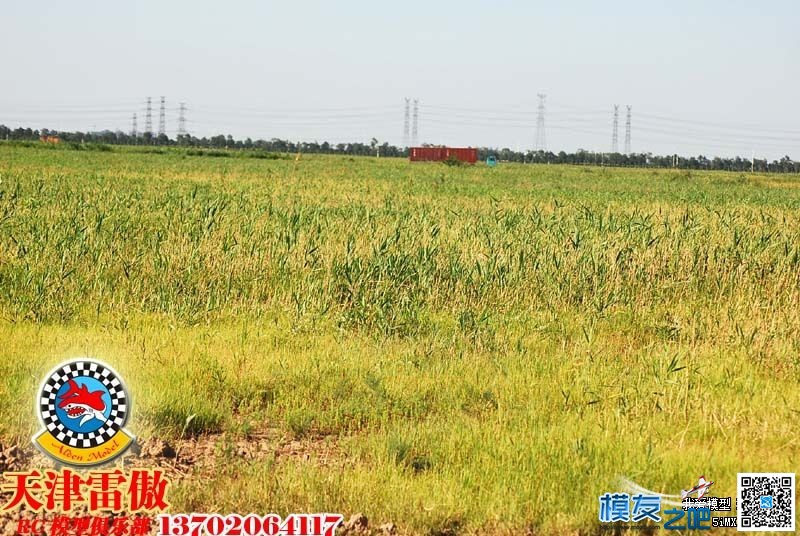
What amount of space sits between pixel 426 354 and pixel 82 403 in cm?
329

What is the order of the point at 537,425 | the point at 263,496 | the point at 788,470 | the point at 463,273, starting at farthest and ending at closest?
the point at 463,273 < the point at 537,425 < the point at 788,470 < the point at 263,496

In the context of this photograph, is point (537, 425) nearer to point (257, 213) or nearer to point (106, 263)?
point (106, 263)

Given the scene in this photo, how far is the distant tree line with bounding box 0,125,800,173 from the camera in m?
103

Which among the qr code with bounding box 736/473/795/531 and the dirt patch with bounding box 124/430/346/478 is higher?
the qr code with bounding box 736/473/795/531

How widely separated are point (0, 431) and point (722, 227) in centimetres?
1213

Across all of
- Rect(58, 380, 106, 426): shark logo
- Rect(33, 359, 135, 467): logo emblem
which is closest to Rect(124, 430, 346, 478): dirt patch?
Rect(33, 359, 135, 467): logo emblem

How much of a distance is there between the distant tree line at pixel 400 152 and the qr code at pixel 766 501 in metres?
Result: 97.6

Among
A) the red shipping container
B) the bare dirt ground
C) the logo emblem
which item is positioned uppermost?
the red shipping container

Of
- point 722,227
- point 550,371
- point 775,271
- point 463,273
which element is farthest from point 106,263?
point 722,227

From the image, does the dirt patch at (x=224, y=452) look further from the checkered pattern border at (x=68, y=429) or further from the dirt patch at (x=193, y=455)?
the checkered pattern border at (x=68, y=429)

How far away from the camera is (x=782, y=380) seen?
6934 millimetres

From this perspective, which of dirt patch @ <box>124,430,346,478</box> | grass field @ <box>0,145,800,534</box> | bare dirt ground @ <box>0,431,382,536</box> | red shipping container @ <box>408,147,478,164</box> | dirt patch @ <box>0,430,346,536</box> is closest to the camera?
bare dirt ground @ <box>0,431,382,536</box>

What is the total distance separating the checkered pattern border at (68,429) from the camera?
16.1ft

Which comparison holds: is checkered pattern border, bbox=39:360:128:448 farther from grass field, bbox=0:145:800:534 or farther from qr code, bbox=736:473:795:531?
qr code, bbox=736:473:795:531
